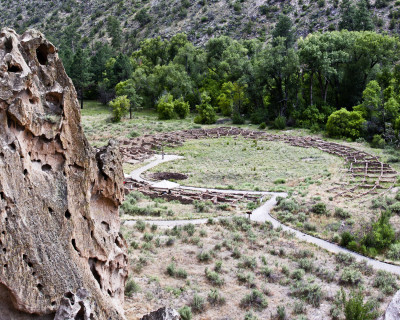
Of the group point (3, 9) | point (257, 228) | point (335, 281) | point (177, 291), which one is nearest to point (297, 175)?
point (257, 228)

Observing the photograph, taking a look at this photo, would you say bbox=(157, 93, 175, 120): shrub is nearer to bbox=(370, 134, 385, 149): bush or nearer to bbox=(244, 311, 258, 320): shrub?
bbox=(370, 134, 385, 149): bush

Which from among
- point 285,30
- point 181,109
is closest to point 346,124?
point 181,109

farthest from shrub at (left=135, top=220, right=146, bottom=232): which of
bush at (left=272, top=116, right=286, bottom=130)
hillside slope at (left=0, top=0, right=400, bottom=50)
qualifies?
hillside slope at (left=0, top=0, right=400, bottom=50)

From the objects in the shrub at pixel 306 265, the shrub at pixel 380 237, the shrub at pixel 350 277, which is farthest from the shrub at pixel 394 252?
the shrub at pixel 306 265

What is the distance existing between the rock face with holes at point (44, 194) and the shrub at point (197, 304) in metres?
4.19

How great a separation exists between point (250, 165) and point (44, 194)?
31268mm

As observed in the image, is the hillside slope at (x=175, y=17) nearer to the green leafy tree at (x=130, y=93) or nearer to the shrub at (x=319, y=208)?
the green leafy tree at (x=130, y=93)

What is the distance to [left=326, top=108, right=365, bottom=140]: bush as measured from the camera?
5012cm

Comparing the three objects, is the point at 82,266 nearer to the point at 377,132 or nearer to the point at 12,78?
the point at 12,78

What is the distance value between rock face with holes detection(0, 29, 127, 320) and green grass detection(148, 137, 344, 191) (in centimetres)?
2249

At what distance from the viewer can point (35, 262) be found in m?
9.28

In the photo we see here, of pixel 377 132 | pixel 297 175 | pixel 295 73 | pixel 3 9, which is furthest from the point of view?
pixel 3 9

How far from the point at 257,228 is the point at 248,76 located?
43.1 metres

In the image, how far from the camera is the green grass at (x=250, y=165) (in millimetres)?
34125
